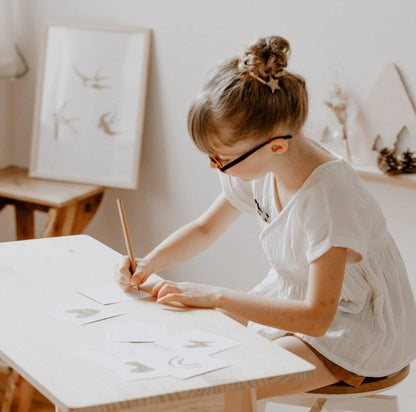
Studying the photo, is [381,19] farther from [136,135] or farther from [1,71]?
[1,71]

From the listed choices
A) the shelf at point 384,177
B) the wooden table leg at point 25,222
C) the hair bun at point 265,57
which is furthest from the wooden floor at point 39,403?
the hair bun at point 265,57

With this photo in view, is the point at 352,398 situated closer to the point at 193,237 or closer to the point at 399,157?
the point at 193,237

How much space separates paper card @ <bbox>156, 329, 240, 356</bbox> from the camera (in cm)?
160

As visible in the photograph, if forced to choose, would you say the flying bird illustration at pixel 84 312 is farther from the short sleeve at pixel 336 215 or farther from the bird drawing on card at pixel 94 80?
the bird drawing on card at pixel 94 80

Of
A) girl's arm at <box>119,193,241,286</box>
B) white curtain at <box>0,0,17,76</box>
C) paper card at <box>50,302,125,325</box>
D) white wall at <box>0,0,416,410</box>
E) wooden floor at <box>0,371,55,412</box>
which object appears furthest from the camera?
white curtain at <box>0,0,17,76</box>

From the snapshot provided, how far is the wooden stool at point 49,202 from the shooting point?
3033mm

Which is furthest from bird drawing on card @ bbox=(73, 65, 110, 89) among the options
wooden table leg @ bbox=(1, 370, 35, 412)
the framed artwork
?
wooden table leg @ bbox=(1, 370, 35, 412)

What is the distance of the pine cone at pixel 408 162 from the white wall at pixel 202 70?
112 millimetres

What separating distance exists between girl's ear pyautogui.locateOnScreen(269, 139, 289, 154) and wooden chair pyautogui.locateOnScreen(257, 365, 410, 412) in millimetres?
511

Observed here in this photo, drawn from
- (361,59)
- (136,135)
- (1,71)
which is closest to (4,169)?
(1,71)

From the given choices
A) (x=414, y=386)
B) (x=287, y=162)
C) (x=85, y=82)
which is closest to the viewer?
(x=287, y=162)

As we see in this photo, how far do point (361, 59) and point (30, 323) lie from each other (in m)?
1.34

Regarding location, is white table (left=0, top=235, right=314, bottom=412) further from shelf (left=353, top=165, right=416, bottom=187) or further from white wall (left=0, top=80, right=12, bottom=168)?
white wall (left=0, top=80, right=12, bottom=168)

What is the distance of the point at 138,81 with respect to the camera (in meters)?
3.12
